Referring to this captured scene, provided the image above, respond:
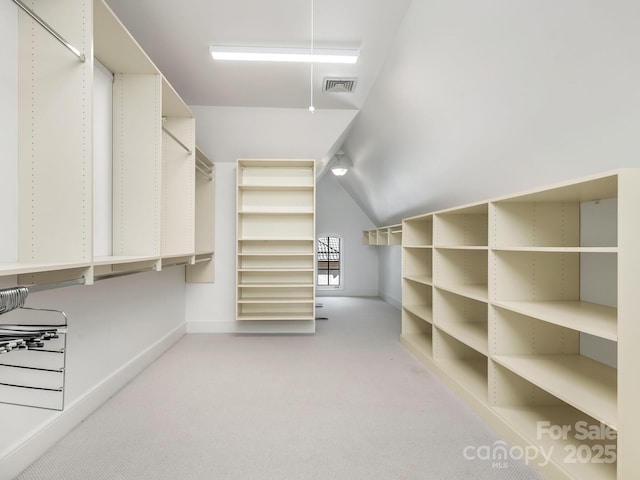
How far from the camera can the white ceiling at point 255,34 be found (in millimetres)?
2420

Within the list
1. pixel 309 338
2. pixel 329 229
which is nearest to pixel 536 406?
pixel 309 338

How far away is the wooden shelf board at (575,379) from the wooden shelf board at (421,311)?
1337 millimetres

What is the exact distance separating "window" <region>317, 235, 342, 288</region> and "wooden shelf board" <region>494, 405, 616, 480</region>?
21.3 ft

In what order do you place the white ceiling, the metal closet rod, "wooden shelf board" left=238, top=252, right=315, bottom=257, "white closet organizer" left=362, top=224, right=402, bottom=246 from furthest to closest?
1. "white closet organizer" left=362, top=224, right=402, bottom=246
2. "wooden shelf board" left=238, top=252, right=315, bottom=257
3. the metal closet rod
4. the white ceiling

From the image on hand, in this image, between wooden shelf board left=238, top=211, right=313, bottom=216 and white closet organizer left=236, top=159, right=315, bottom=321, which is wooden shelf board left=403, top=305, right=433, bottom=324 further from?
wooden shelf board left=238, top=211, right=313, bottom=216

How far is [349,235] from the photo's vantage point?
27.6 ft

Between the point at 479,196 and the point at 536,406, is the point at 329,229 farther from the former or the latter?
the point at 536,406

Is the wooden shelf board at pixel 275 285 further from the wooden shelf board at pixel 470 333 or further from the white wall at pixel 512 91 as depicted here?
the white wall at pixel 512 91

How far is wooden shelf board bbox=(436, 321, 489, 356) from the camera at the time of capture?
2.49 meters

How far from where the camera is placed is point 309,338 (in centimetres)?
Answer: 430

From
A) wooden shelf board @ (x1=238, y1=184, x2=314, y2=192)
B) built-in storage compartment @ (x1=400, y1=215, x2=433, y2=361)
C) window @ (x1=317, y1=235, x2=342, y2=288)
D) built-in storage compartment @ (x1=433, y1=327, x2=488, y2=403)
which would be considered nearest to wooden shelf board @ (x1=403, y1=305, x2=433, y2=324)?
built-in storage compartment @ (x1=400, y1=215, x2=433, y2=361)

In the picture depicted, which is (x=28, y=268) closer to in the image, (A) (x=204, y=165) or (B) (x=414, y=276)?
(A) (x=204, y=165)

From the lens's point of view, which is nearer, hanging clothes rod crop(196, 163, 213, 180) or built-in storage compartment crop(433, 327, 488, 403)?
built-in storage compartment crop(433, 327, 488, 403)

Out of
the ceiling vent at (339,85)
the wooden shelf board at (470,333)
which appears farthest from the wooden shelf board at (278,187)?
the wooden shelf board at (470,333)
